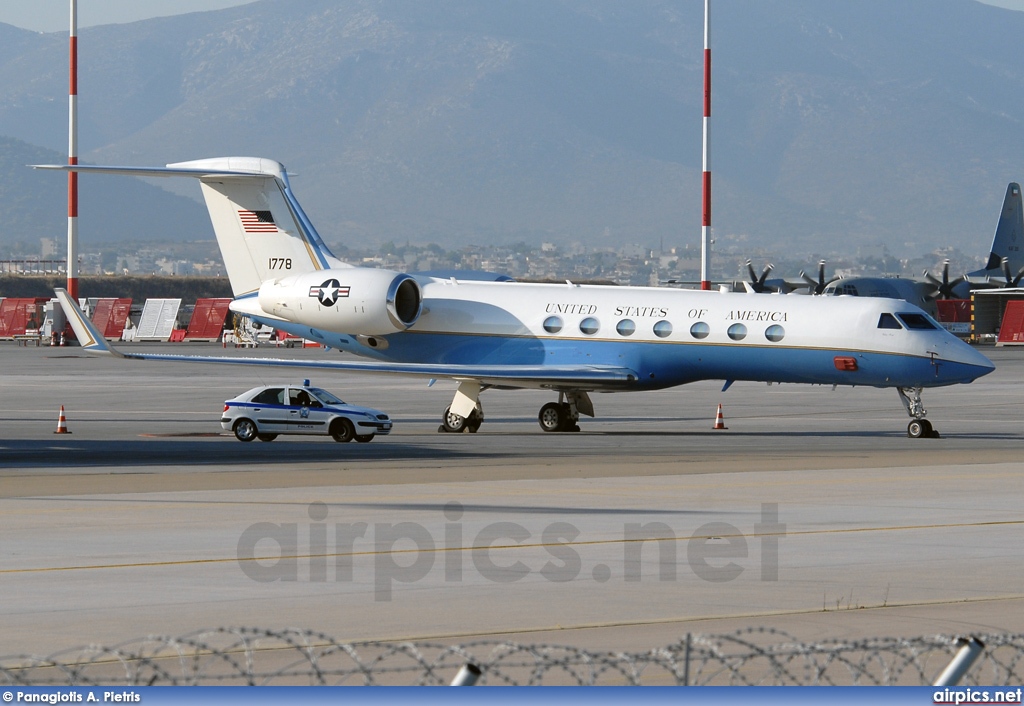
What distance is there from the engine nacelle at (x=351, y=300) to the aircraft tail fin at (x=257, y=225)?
150 cm

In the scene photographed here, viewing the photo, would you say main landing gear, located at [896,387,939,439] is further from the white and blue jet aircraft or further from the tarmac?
the tarmac

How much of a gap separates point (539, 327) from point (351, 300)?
434 cm

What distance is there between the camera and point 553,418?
35938 mm

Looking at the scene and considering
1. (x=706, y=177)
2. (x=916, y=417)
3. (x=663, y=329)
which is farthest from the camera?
(x=706, y=177)

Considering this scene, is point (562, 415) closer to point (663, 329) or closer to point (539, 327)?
point (539, 327)

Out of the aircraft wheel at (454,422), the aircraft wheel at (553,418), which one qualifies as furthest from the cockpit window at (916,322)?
the aircraft wheel at (454,422)

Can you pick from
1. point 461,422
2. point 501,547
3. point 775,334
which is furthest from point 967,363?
point 501,547

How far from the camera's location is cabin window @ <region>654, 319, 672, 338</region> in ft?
114

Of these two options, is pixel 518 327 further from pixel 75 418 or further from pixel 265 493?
pixel 265 493

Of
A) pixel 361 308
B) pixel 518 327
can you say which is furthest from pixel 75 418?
pixel 518 327

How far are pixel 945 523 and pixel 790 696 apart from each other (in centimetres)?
1367

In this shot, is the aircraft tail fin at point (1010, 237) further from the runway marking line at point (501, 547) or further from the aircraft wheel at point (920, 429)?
the runway marking line at point (501, 547)

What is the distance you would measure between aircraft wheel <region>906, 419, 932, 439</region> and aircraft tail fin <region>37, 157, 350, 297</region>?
14.5m

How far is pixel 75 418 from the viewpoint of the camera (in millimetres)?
38594
